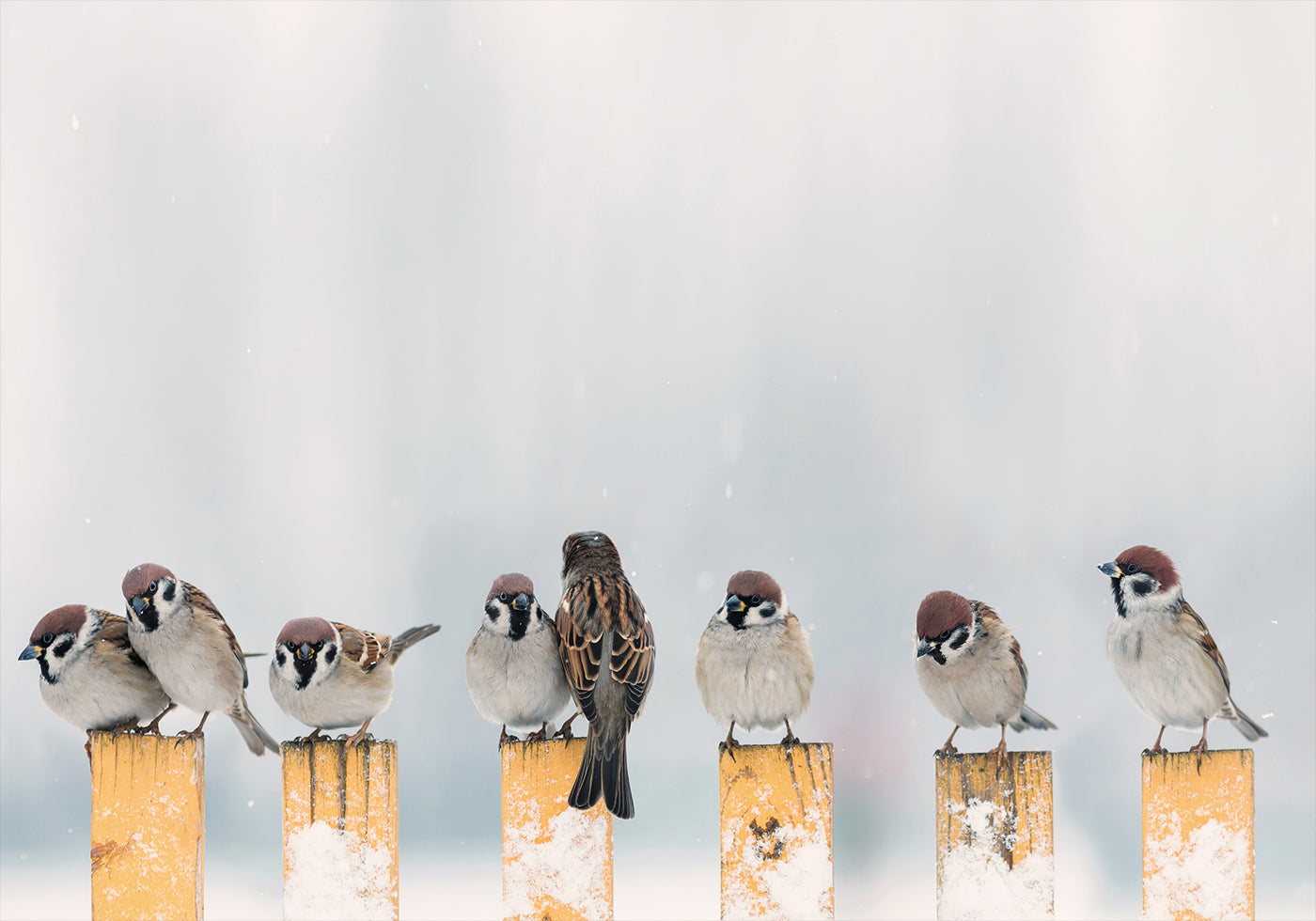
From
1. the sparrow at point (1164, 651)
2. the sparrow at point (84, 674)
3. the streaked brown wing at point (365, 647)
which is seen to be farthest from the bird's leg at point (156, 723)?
the sparrow at point (1164, 651)

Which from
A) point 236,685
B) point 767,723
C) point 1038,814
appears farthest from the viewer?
point 236,685

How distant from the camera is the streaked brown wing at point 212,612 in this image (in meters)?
4.02

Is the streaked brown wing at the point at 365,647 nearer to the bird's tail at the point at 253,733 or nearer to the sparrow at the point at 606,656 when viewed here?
the bird's tail at the point at 253,733

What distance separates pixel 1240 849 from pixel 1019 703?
996 mm

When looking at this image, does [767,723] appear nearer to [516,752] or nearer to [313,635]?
[516,752]

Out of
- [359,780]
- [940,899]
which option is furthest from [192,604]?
[940,899]

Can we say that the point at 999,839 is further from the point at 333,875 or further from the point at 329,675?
the point at 329,675

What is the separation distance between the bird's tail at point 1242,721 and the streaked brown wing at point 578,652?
6.78ft

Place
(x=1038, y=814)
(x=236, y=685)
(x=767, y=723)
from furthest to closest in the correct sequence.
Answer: (x=236, y=685) < (x=767, y=723) < (x=1038, y=814)

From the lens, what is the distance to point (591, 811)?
304 cm

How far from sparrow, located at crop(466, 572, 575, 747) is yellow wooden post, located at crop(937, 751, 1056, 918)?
1.37 meters

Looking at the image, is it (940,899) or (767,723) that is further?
(767,723)

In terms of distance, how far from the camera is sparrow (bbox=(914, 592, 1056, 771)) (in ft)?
12.7

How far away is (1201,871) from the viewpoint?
9.65ft
